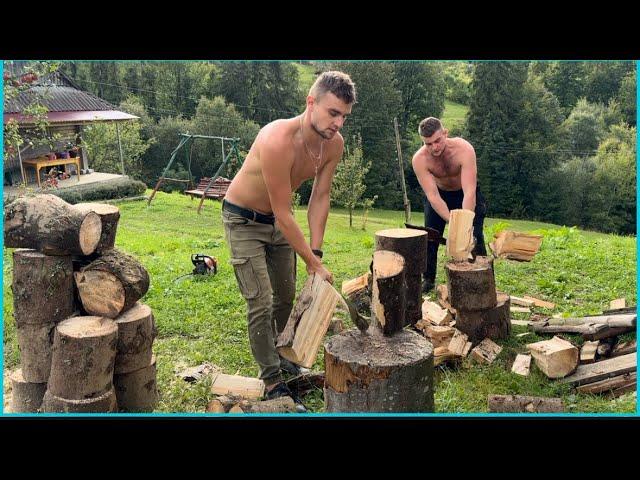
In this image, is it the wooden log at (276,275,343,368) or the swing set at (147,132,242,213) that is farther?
the swing set at (147,132,242,213)

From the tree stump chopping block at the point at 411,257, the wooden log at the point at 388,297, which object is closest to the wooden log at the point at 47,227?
the wooden log at the point at 388,297

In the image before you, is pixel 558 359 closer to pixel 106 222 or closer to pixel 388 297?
pixel 388 297

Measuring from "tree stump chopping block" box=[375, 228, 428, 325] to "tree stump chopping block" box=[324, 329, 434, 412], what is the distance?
1.66 m

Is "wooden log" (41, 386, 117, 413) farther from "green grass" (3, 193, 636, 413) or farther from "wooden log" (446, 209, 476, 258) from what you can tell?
"wooden log" (446, 209, 476, 258)

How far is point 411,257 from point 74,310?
2506 millimetres

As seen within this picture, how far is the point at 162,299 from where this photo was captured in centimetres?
559

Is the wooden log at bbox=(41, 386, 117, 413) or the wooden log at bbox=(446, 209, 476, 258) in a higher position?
the wooden log at bbox=(446, 209, 476, 258)

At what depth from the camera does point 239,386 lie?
3.68 m

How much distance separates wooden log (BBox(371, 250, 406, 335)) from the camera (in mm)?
3127

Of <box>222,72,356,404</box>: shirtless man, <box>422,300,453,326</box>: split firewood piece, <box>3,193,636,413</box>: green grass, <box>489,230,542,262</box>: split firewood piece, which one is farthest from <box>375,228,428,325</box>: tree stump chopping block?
<box>489,230,542,262</box>: split firewood piece

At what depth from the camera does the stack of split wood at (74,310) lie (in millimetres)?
3113

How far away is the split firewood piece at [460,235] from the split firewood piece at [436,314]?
0.46 m

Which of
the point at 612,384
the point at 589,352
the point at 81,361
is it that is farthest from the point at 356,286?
the point at 81,361

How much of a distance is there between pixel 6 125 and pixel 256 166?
2619mm
